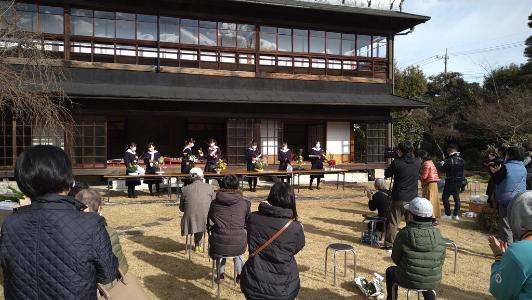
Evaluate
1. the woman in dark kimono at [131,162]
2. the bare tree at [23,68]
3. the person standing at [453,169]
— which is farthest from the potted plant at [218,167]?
the person standing at [453,169]

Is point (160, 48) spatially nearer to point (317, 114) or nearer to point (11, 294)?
point (317, 114)

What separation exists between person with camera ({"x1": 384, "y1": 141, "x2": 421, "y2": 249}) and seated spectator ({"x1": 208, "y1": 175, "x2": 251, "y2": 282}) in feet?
10.1

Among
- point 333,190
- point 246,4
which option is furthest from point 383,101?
point 246,4

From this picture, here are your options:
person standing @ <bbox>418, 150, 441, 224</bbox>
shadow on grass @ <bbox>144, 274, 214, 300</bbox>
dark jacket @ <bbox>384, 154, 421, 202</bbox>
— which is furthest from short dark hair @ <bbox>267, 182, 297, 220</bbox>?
person standing @ <bbox>418, 150, 441, 224</bbox>

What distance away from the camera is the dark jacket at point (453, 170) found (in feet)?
29.8

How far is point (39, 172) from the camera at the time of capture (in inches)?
83.6

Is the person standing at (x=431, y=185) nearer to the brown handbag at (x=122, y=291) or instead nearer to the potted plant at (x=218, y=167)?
the brown handbag at (x=122, y=291)

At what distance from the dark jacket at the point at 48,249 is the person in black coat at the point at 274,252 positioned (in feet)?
5.21

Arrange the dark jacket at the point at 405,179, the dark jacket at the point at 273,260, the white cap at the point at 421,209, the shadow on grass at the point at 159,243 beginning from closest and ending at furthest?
the dark jacket at the point at 273,260 < the white cap at the point at 421,209 < the dark jacket at the point at 405,179 < the shadow on grass at the point at 159,243

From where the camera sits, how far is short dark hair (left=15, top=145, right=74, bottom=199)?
2.12 m

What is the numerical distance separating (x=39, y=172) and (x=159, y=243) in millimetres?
5495

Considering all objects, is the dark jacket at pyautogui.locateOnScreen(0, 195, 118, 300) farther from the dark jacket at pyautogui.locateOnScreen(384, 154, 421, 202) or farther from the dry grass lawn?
the dark jacket at pyautogui.locateOnScreen(384, 154, 421, 202)

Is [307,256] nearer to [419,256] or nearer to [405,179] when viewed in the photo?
[405,179]

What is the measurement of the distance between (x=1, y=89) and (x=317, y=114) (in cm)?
1199
